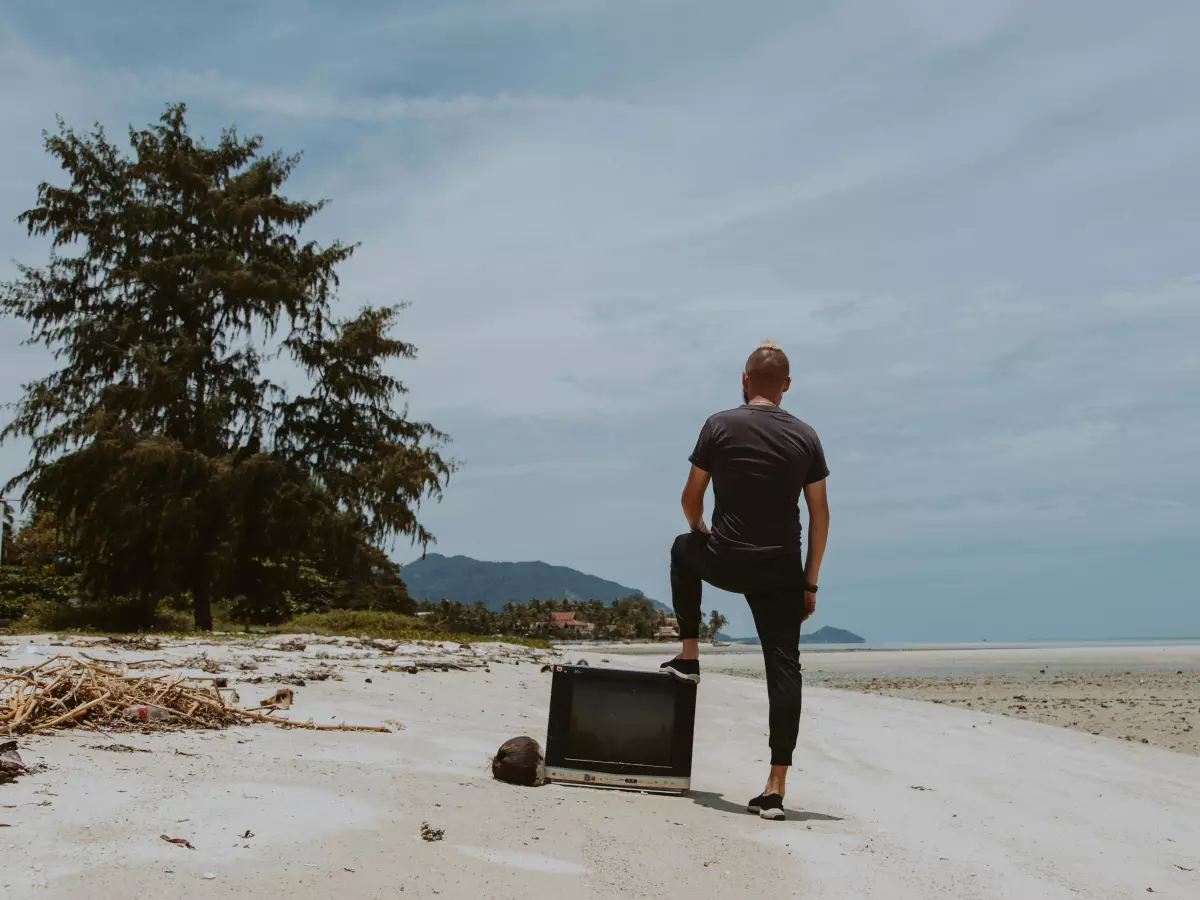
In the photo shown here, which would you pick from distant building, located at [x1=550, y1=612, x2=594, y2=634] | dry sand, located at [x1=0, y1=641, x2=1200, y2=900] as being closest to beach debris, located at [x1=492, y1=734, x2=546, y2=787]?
dry sand, located at [x1=0, y1=641, x2=1200, y2=900]

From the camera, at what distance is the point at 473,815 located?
3.89m

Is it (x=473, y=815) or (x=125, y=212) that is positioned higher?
(x=125, y=212)

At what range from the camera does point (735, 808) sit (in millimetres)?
4691

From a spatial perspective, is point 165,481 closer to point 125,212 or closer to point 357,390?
point 357,390

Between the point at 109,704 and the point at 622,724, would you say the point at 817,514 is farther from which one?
the point at 109,704

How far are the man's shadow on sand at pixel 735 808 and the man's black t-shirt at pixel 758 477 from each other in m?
1.23

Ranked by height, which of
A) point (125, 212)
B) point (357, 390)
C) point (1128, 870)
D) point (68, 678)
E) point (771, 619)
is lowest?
point (1128, 870)

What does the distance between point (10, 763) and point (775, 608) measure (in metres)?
3.21

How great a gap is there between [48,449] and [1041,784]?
21.4 meters

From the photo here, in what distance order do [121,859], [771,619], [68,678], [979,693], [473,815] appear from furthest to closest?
[979,693] → [68,678] → [771,619] → [473,815] → [121,859]

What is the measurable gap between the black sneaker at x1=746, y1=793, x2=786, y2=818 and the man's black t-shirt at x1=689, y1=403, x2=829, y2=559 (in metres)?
1.10

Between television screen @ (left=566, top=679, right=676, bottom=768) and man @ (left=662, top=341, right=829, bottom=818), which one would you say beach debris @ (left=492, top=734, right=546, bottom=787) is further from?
man @ (left=662, top=341, right=829, bottom=818)

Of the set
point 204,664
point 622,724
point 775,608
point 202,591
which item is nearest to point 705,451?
point 775,608

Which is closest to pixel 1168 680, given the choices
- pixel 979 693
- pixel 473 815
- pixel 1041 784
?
pixel 979 693
